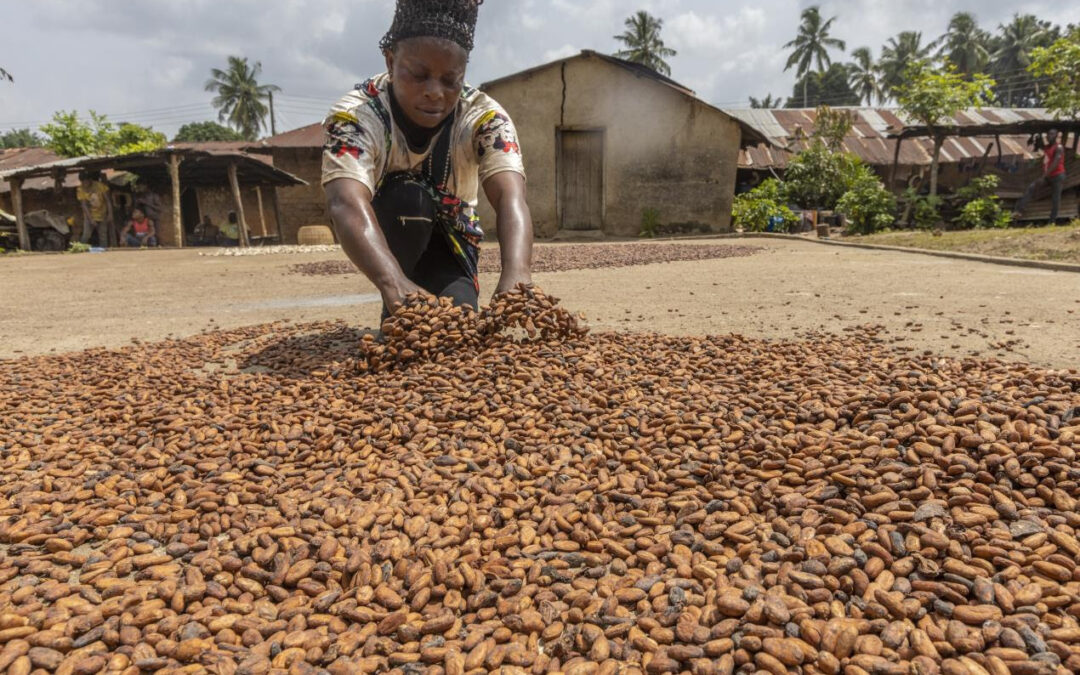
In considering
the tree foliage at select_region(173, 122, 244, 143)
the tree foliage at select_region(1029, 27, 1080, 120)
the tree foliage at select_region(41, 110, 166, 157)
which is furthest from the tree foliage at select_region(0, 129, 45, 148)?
the tree foliage at select_region(1029, 27, 1080, 120)

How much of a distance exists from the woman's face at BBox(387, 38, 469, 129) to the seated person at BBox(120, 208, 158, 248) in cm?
1945

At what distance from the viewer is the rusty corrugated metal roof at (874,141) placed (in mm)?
18547

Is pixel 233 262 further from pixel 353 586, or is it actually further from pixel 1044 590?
pixel 1044 590

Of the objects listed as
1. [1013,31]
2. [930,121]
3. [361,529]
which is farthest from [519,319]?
[1013,31]

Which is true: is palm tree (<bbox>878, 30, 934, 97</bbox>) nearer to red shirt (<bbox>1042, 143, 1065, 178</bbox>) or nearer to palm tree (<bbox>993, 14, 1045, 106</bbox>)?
palm tree (<bbox>993, 14, 1045, 106</bbox>)

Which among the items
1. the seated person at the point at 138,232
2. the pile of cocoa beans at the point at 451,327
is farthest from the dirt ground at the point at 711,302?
the seated person at the point at 138,232

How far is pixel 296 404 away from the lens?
2.43 meters

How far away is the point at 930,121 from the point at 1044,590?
48.9ft

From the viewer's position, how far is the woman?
2730 mm

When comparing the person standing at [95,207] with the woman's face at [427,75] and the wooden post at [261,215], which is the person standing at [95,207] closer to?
the wooden post at [261,215]

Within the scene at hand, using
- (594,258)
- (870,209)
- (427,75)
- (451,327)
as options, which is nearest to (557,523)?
(451,327)

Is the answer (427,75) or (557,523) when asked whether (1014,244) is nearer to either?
(427,75)

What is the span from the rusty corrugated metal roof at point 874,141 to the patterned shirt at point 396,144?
16185mm

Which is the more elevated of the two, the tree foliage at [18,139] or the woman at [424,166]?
the tree foliage at [18,139]
